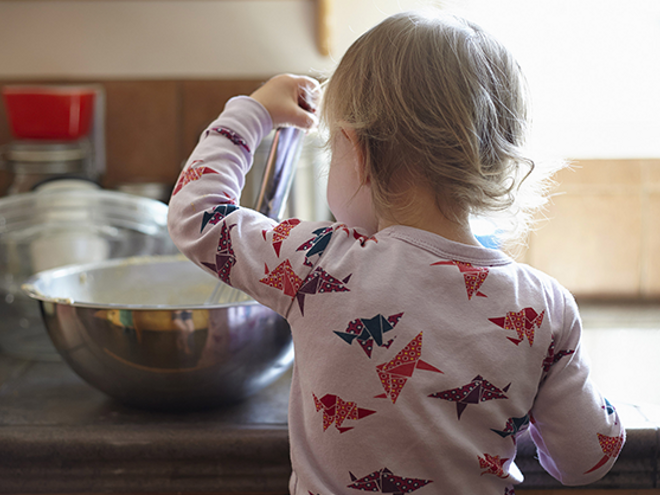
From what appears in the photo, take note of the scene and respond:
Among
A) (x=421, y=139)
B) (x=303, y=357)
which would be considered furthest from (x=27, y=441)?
(x=421, y=139)

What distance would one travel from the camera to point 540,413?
0.45 meters

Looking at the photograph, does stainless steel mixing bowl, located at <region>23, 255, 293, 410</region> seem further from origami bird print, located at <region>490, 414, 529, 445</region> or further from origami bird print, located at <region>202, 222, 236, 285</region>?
origami bird print, located at <region>490, 414, 529, 445</region>

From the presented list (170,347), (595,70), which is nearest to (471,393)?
(170,347)

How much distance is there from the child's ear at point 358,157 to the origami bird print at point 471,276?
0.25 ft

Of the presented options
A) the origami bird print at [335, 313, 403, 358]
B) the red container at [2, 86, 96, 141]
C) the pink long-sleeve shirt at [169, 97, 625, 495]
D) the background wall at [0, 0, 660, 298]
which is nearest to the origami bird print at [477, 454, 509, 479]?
the pink long-sleeve shirt at [169, 97, 625, 495]

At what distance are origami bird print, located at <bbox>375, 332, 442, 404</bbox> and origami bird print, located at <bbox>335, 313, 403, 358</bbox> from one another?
0.04 feet

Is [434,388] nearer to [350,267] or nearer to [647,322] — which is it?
[350,267]

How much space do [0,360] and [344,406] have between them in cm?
54

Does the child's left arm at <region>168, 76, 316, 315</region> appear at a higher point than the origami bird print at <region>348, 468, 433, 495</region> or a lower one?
higher

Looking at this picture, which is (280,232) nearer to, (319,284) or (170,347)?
(319,284)

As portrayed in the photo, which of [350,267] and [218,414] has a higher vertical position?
[350,267]

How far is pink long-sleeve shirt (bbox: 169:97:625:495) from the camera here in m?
0.41

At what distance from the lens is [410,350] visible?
408 millimetres

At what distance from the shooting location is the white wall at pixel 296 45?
116cm
